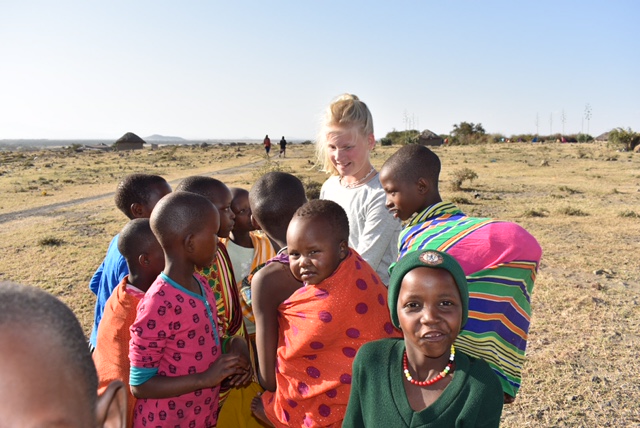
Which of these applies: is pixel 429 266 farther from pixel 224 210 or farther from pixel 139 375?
pixel 224 210

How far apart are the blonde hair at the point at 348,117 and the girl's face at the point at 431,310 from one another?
4.51 ft

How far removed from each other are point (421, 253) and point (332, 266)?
15.9 inches

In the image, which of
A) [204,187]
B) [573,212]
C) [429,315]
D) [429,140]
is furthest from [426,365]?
[429,140]

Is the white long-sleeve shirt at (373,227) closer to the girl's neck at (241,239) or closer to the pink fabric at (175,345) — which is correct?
the girl's neck at (241,239)

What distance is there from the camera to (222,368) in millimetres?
2152

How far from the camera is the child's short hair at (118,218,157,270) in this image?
2.39m

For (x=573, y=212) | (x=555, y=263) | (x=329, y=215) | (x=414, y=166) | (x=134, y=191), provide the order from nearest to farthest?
(x=329, y=215) → (x=414, y=166) → (x=134, y=191) → (x=555, y=263) → (x=573, y=212)

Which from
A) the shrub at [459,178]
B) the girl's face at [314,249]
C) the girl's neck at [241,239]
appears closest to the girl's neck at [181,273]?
the girl's face at [314,249]

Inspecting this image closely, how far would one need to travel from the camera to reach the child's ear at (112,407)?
0.97m

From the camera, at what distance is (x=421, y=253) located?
5.86 feet

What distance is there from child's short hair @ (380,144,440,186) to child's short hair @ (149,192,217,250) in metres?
0.88

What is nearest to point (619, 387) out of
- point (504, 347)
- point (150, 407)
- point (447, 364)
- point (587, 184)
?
point (504, 347)

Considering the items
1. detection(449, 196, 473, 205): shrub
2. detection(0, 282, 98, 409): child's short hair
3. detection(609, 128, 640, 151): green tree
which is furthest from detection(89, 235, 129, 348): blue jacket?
detection(609, 128, 640, 151): green tree

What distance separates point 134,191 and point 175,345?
4.35 feet
